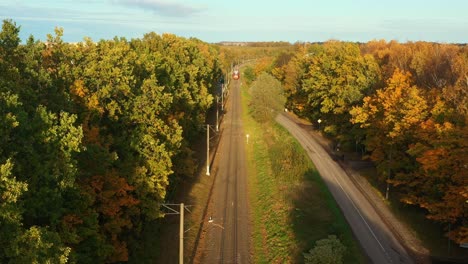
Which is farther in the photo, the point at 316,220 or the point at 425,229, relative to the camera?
the point at 316,220

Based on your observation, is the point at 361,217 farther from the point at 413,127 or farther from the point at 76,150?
the point at 76,150

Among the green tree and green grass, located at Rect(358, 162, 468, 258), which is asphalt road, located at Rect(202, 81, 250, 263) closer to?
the green tree

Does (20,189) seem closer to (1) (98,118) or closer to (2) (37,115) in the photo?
(2) (37,115)

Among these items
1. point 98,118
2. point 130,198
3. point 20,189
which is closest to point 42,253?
point 20,189

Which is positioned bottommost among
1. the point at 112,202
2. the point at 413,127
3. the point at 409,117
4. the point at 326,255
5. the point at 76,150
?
the point at 326,255

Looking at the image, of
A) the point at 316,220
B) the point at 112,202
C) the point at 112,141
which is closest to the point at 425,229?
the point at 316,220

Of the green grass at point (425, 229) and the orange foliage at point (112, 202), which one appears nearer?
the orange foliage at point (112, 202)

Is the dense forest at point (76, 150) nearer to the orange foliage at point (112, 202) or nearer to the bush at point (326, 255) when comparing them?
the orange foliage at point (112, 202)

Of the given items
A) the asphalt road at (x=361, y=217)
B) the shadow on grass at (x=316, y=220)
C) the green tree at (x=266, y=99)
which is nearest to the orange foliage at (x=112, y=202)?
the shadow on grass at (x=316, y=220)
